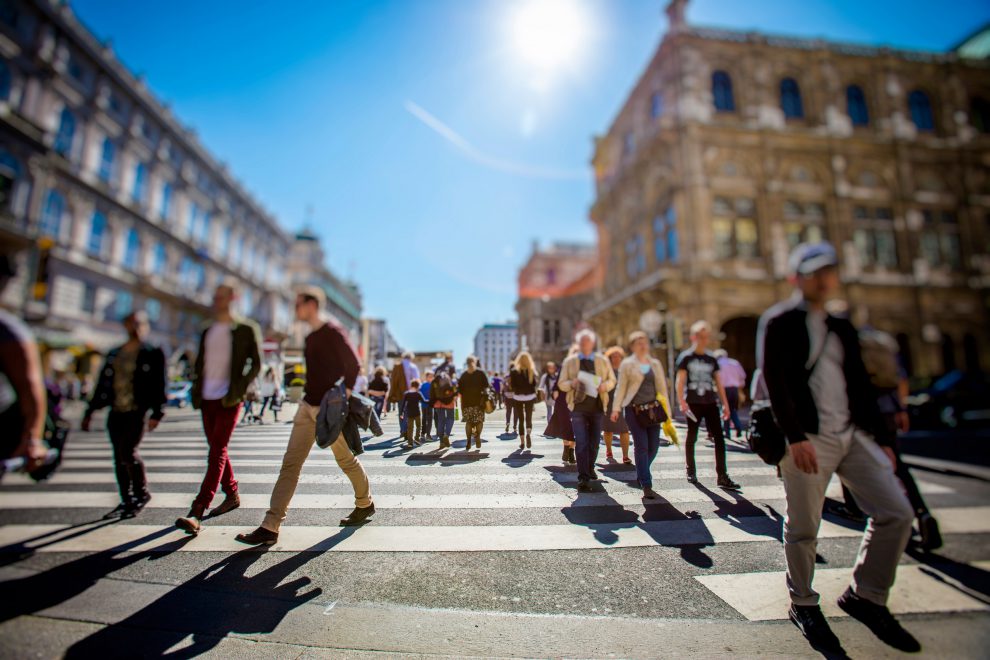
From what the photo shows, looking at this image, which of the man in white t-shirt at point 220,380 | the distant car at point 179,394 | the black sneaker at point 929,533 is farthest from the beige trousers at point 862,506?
the distant car at point 179,394

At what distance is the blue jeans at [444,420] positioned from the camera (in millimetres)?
2176

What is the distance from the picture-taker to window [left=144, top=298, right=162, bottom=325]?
8.85 ft

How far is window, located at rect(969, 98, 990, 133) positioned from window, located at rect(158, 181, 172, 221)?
27.3m

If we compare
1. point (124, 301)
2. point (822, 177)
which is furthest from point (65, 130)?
point (822, 177)

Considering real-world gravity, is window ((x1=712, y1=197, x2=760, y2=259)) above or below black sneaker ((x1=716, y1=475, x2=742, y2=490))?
above

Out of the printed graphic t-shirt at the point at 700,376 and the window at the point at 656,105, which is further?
the window at the point at 656,105

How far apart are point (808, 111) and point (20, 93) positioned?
109 ft

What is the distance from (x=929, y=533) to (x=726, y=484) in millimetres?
1561

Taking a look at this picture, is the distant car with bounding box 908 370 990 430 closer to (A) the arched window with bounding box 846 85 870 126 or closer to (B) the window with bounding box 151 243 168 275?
(B) the window with bounding box 151 243 168 275

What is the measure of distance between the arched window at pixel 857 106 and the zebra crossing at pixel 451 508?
24.9 m

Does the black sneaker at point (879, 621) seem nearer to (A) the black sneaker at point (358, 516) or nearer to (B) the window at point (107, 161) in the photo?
(A) the black sneaker at point (358, 516)

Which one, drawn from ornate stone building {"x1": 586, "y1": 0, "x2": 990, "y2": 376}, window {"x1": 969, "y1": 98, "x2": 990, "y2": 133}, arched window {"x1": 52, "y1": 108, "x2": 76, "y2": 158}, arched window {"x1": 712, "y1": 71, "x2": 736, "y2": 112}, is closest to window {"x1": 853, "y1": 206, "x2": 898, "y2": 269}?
ornate stone building {"x1": 586, "y1": 0, "x2": 990, "y2": 376}

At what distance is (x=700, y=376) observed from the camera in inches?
110

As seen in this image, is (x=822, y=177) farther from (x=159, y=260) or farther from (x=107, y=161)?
(x=107, y=161)
